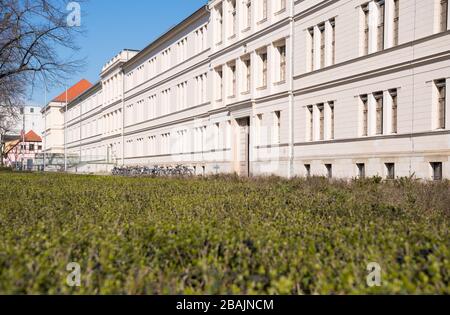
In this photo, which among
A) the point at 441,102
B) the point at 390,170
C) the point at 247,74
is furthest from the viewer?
the point at 247,74

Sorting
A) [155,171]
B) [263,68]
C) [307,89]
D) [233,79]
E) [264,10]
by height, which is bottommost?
[155,171]

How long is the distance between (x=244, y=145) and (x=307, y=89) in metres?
9.68

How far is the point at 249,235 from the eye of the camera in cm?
500

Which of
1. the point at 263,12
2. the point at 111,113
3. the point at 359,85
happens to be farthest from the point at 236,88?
the point at 111,113

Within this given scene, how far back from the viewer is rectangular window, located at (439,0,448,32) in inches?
870

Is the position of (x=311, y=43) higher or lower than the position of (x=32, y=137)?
higher

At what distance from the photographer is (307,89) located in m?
31.6

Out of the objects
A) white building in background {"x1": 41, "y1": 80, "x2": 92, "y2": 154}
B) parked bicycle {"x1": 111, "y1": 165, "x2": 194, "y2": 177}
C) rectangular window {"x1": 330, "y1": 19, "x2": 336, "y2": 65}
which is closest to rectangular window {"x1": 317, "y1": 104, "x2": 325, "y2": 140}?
rectangular window {"x1": 330, "y1": 19, "x2": 336, "y2": 65}

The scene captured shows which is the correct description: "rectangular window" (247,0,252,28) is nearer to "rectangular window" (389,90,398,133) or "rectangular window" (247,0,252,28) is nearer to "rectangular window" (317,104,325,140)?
"rectangular window" (317,104,325,140)

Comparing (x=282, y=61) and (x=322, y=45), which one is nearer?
(x=322, y=45)

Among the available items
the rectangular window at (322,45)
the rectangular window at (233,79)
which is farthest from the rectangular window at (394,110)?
the rectangular window at (233,79)

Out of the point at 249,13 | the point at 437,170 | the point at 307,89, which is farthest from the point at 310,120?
the point at 249,13

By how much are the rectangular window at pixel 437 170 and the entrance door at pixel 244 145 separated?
18.2 meters

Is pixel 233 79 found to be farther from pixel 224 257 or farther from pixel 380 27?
pixel 224 257
